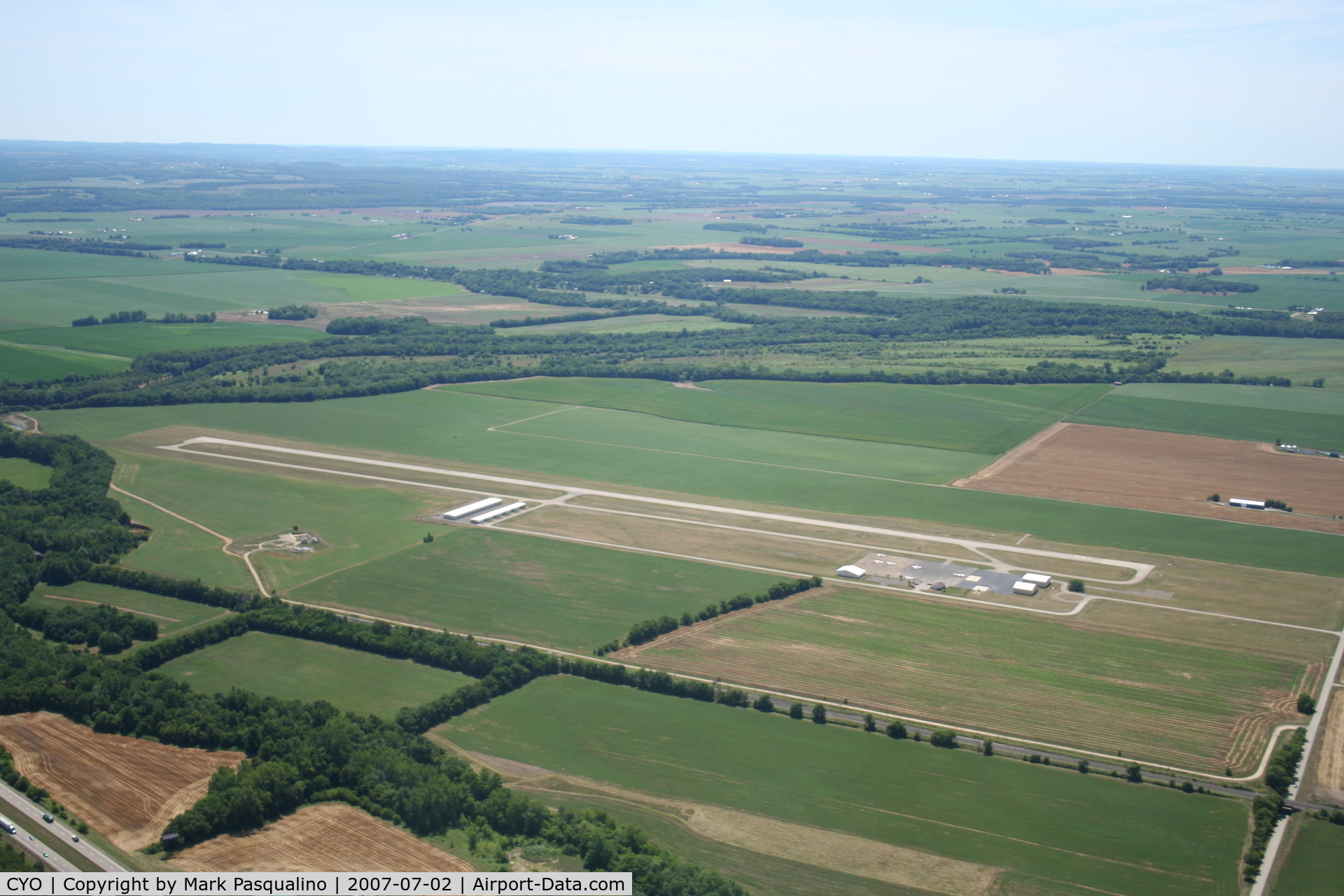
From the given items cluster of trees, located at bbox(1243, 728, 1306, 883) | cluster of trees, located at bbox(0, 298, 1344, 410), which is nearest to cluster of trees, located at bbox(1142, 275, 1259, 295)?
cluster of trees, located at bbox(0, 298, 1344, 410)

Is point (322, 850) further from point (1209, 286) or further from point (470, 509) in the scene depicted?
point (1209, 286)

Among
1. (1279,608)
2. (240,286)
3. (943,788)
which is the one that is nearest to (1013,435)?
(1279,608)

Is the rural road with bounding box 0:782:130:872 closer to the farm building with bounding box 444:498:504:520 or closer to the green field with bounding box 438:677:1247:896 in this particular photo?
the green field with bounding box 438:677:1247:896

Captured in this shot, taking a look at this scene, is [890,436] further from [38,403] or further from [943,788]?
[38,403]

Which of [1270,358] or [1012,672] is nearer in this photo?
[1012,672]

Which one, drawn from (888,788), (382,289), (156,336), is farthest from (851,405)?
(382,289)

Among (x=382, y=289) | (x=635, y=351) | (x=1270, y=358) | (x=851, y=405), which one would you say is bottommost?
(x=851, y=405)
